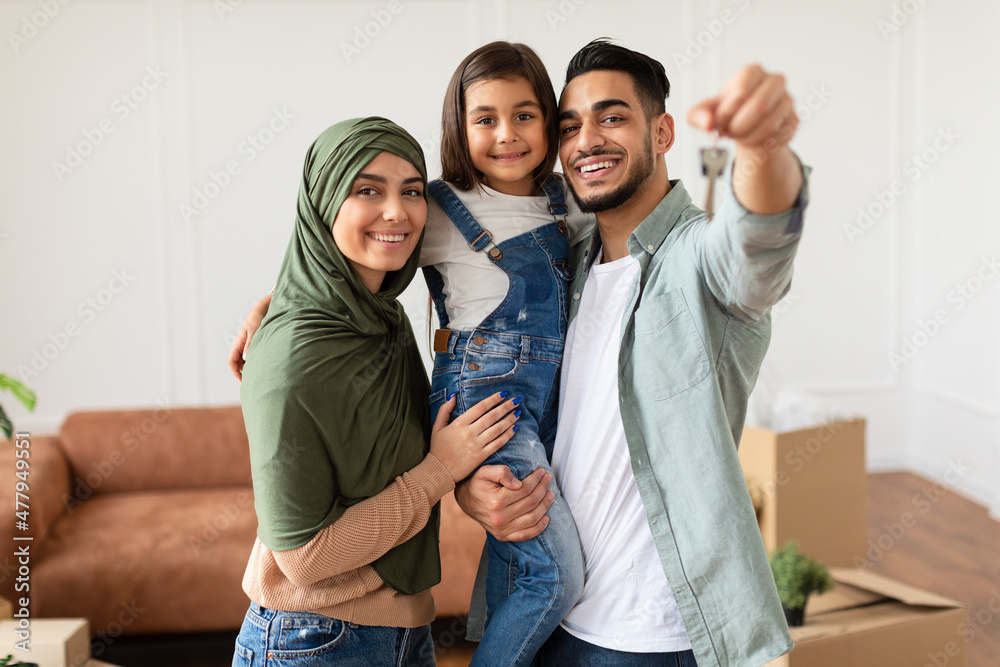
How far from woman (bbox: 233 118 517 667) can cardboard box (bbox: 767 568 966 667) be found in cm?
112

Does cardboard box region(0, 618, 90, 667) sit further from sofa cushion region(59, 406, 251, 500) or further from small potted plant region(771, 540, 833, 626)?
small potted plant region(771, 540, 833, 626)

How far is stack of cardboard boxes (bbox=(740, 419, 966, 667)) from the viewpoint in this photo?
2.04m

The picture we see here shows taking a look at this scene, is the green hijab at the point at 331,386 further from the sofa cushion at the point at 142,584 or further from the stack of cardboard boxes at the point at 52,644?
the sofa cushion at the point at 142,584

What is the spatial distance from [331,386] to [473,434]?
0.95 feet

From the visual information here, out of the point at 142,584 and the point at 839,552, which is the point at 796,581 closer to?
the point at 839,552

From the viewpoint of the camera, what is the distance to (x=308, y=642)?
126 centimetres

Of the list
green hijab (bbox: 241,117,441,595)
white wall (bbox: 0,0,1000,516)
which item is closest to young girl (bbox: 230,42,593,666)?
green hijab (bbox: 241,117,441,595)

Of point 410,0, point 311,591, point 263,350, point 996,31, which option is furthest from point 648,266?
point 996,31

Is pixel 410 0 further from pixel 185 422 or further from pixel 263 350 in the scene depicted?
pixel 263 350

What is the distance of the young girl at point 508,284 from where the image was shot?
1.36 meters

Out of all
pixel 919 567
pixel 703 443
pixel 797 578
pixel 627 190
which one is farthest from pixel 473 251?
pixel 919 567

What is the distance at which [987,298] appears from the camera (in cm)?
418

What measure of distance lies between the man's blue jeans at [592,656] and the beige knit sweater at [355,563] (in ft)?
0.87

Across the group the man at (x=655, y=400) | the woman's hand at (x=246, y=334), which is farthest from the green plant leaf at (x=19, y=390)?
the man at (x=655, y=400)
